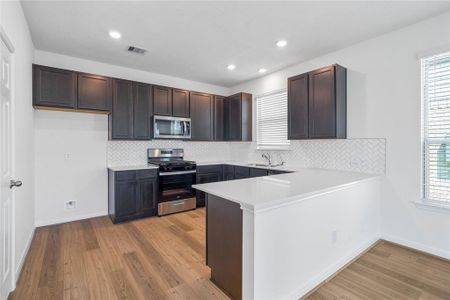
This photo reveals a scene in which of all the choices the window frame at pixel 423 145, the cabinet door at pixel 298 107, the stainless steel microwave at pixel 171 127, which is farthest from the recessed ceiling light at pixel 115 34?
the window frame at pixel 423 145

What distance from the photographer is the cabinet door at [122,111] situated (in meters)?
3.86

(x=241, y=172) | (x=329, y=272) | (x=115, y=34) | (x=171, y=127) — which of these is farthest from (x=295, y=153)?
(x=115, y=34)

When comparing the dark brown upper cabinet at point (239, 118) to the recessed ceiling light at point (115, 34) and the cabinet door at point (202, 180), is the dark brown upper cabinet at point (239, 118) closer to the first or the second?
the cabinet door at point (202, 180)

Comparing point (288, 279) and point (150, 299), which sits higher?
point (288, 279)

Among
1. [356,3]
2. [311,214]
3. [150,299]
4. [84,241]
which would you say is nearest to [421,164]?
[311,214]

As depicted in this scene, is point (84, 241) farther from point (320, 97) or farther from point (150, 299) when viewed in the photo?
point (320, 97)

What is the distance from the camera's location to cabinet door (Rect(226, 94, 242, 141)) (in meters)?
4.97

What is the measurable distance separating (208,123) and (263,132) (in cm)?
123

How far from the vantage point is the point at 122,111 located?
3.94 m

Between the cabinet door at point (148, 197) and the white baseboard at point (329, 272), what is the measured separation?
9.28 ft

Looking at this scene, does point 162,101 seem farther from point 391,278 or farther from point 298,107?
point 391,278

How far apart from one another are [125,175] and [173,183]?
2.78ft

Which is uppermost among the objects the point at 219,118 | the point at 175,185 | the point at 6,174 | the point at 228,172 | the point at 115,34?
the point at 115,34

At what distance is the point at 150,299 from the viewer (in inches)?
74.9
